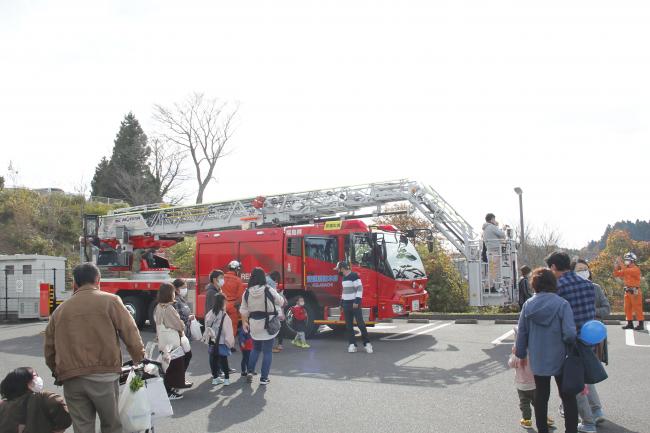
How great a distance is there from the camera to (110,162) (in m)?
48.3

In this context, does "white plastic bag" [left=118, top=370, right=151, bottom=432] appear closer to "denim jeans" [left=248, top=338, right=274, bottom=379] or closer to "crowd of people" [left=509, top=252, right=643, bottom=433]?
"crowd of people" [left=509, top=252, right=643, bottom=433]

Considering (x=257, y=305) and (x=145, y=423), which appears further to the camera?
(x=257, y=305)

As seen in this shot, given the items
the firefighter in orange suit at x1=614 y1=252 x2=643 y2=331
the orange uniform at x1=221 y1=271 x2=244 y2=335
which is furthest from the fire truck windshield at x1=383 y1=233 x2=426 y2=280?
the firefighter in orange suit at x1=614 y1=252 x2=643 y2=331

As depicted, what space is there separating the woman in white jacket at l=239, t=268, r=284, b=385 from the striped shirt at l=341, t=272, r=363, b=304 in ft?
9.48

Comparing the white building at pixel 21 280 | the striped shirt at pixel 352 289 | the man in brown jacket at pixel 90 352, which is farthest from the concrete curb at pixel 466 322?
the white building at pixel 21 280

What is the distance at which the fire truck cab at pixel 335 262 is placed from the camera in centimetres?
1302

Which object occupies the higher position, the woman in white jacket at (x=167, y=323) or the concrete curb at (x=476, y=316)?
the woman in white jacket at (x=167, y=323)

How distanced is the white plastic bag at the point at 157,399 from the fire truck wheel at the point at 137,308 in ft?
37.5

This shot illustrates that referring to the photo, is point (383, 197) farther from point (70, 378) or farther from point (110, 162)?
point (110, 162)

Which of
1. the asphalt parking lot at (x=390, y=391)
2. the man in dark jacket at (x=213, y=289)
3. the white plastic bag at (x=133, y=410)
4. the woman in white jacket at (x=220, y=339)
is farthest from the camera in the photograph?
the man in dark jacket at (x=213, y=289)

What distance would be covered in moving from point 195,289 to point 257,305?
25.2ft

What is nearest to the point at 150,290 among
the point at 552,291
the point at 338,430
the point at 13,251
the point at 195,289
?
the point at 195,289

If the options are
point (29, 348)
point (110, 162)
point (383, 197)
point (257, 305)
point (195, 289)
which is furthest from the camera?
point (110, 162)

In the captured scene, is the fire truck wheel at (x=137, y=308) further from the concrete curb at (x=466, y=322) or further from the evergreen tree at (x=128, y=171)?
the evergreen tree at (x=128, y=171)
